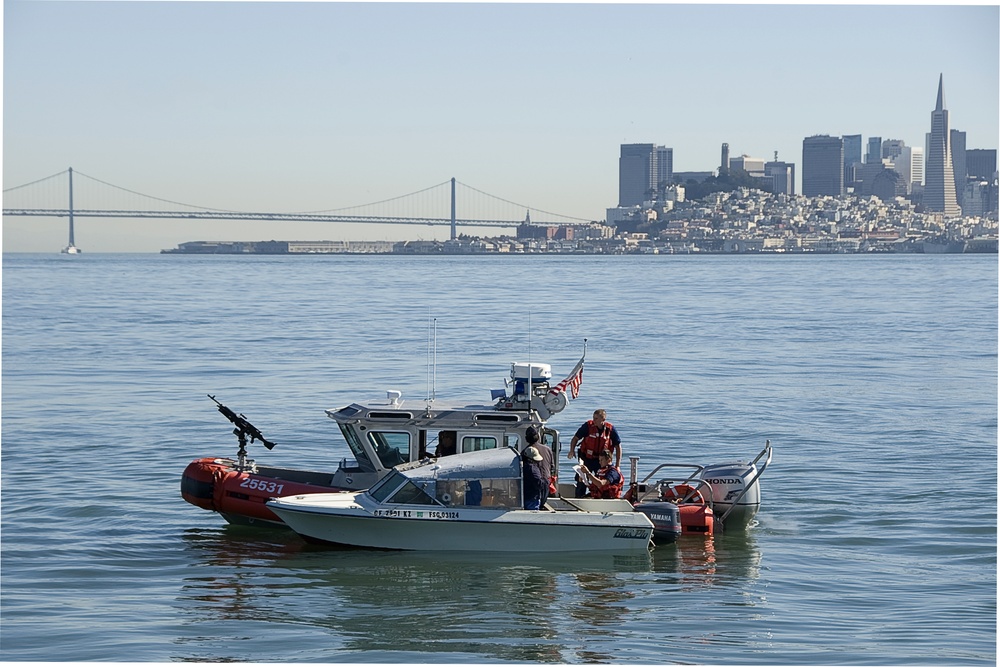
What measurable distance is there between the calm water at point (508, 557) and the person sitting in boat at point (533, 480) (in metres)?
0.61

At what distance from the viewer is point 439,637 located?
1216 cm

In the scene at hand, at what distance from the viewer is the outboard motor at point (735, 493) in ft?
52.5

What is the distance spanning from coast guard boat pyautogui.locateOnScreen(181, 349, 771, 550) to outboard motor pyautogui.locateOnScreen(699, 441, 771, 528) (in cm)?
1

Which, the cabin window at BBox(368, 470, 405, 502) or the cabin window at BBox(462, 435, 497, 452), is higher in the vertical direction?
the cabin window at BBox(462, 435, 497, 452)

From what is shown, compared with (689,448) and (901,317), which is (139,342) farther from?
(901,317)

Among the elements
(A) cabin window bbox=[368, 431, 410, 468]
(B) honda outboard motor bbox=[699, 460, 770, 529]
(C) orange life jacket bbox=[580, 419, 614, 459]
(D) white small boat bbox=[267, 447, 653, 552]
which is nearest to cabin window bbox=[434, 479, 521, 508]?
(D) white small boat bbox=[267, 447, 653, 552]

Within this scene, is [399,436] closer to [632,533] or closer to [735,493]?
[632,533]

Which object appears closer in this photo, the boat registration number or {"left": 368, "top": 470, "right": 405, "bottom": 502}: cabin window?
the boat registration number

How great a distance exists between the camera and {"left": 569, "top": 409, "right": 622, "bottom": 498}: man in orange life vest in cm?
1519

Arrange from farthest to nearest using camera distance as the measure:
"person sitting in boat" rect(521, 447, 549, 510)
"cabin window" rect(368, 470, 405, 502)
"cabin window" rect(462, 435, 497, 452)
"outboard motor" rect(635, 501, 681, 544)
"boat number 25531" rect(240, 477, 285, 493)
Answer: "boat number 25531" rect(240, 477, 285, 493) < "outboard motor" rect(635, 501, 681, 544) < "cabin window" rect(462, 435, 497, 452) < "cabin window" rect(368, 470, 405, 502) < "person sitting in boat" rect(521, 447, 549, 510)

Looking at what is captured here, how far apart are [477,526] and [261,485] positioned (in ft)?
9.58

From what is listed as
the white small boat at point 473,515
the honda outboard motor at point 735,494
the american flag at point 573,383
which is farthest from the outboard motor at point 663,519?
the american flag at point 573,383

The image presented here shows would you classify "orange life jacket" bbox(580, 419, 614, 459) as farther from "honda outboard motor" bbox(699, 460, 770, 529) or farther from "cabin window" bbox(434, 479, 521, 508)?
"honda outboard motor" bbox(699, 460, 770, 529)

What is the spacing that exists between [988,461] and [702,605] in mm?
10483
